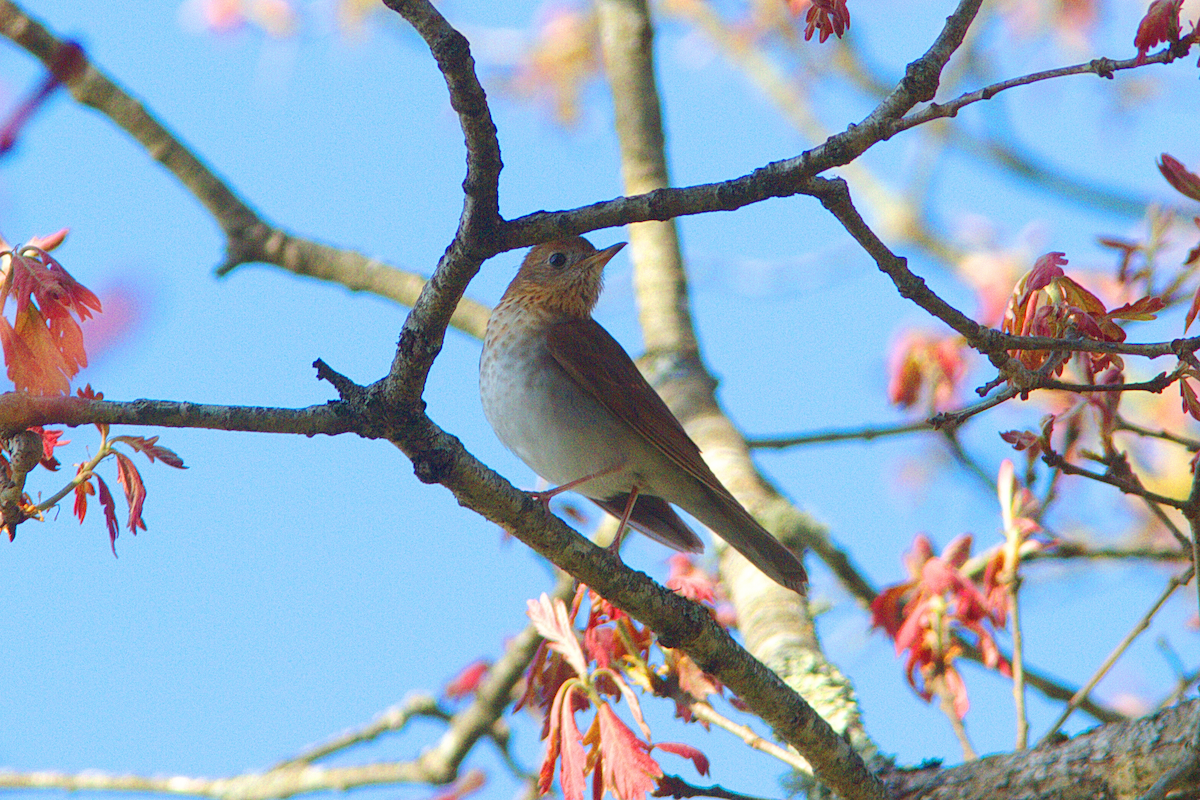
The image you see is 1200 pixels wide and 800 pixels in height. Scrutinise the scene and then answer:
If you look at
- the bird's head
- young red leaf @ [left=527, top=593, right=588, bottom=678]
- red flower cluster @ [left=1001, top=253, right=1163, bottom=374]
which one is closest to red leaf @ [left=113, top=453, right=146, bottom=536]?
young red leaf @ [left=527, top=593, right=588, bottom=678]

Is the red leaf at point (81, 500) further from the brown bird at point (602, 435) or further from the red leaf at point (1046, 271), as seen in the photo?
the red leaf at point (1046, 271)

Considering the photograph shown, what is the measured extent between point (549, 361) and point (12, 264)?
2.13 metres

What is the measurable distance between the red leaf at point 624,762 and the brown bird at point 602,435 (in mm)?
1199

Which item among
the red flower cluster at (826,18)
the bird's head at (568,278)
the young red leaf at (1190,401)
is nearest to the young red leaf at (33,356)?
the red flower cluster at (826,18)

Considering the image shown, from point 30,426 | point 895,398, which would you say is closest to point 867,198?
point 895,398

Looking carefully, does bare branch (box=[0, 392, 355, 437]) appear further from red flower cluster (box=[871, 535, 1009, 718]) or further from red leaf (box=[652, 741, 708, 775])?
red flower cluster (box=[871, 535, 1009, 718])

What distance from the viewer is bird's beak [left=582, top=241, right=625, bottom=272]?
4.81m

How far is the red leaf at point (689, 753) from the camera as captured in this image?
2871 millimetres

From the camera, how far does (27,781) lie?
15.6 ft

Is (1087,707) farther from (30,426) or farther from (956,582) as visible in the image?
(30,426)

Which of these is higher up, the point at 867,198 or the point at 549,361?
the point at 867,198

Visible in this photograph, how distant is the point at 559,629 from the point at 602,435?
1225 mm

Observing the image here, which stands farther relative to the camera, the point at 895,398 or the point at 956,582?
the point at 895,398

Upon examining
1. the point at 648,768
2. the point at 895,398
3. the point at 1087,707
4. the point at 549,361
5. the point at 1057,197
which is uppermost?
the point at 1057,197
